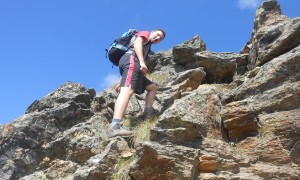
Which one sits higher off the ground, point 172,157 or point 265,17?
point 265,17

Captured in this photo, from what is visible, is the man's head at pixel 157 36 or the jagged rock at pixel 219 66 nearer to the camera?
the man's head at pixel 157 36

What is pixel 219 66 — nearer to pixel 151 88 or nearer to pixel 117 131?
pixel 151 88

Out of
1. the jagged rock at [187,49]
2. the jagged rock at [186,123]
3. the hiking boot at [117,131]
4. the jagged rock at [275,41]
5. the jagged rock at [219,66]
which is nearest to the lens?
the jagged rock at [186,123]

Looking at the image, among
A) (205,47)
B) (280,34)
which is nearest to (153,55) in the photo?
(205,47)

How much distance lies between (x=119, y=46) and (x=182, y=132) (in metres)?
3.62

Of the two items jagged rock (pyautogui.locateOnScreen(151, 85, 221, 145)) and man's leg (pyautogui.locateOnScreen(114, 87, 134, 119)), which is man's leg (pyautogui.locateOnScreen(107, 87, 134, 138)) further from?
jagged rock (pyautogui.locateOnScreen(151, 85, 221, 145))

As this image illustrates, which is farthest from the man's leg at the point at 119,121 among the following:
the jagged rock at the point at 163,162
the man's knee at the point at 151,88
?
the man's knee at the point at 151,88

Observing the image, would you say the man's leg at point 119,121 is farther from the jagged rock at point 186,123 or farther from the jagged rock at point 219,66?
the jagged rock at point 219,66

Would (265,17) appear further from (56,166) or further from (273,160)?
(56,166)

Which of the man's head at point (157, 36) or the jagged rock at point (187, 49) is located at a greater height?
the jagged rock at point (187, 49)

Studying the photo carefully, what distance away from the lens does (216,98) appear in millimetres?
10359

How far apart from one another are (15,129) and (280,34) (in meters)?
8.62

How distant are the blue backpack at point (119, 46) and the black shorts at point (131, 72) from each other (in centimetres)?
36

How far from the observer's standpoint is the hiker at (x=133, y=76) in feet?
31.8
